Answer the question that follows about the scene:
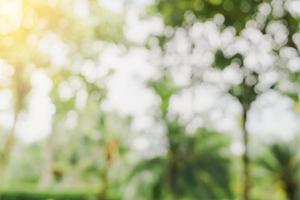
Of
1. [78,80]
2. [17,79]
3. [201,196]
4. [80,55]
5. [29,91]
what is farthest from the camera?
[201,196]

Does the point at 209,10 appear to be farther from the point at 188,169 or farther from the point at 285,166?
the point at 285,166

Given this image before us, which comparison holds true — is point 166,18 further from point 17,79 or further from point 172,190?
point 172,190

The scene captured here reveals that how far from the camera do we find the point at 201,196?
32.5m

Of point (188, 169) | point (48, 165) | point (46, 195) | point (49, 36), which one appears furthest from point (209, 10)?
point (48, 165)

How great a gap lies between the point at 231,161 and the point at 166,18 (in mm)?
28457

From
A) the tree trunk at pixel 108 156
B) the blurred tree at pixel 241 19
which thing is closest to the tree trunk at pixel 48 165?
the tree trunk at pixel 108 156

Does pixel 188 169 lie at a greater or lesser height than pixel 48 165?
lesser

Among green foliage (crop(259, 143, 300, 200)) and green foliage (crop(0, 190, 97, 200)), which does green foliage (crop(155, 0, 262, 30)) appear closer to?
green foliage (crop(259, 143, 300, 200))

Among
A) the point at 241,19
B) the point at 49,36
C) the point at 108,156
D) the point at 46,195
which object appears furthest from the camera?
the point at 46,195

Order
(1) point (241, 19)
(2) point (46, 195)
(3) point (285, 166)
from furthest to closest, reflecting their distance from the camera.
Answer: (2) point (46, 195)
(3) point (285, 166)
(1) point (241, 19)

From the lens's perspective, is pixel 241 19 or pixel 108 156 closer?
pixel 241 19

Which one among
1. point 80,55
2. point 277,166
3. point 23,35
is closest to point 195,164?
point 277,166

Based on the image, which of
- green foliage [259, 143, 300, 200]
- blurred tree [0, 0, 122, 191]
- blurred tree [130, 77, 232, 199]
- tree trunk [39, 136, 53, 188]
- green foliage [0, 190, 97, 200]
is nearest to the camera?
blurred tree [0, 0, 122, 191]

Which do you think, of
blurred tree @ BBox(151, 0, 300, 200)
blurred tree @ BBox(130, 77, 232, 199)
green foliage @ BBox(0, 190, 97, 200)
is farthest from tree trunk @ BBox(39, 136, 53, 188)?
blurred tree @ BBox(151, 0, 300, 200)
